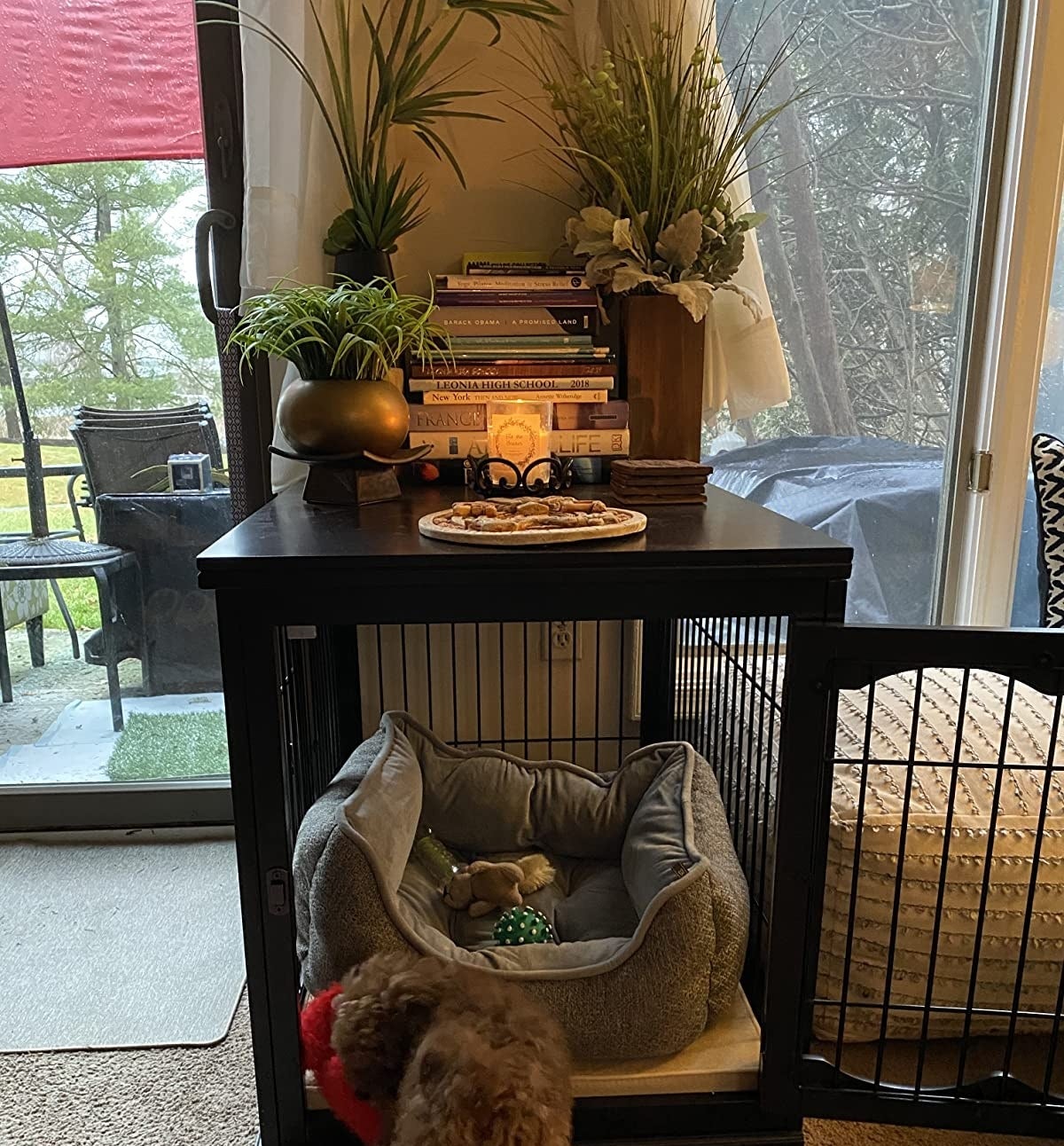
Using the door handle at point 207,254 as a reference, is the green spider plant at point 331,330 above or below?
below

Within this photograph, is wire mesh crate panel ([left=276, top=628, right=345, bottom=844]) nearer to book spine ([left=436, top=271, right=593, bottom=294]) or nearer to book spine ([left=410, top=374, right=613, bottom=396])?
book spine ([left=410, top=374, right=613, bottom=396])

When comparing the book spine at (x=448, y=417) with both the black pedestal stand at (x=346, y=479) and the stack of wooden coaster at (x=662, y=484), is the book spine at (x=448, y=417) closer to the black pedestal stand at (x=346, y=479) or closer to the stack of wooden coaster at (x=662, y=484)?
the black pedestal stand at (x=346, y=479)

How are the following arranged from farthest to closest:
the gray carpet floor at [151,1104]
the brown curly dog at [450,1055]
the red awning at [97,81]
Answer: the red awning at [97,81] → the gray carpet floor at [151,1104] → the brown curly dog at [450,1055]

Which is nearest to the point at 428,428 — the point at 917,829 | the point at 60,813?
the point at 917,829

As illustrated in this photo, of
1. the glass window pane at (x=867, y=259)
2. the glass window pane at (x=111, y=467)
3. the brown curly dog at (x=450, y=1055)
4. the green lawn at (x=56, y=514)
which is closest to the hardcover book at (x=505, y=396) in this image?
the glass window pane at (x=867, y=259)

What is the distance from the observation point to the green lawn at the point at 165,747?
1875 millimetres

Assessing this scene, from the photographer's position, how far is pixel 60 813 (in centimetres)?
183

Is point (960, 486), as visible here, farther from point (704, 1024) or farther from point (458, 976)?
point (458, 976)

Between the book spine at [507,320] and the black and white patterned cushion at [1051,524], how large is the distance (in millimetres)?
823

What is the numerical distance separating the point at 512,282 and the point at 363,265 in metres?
0.23

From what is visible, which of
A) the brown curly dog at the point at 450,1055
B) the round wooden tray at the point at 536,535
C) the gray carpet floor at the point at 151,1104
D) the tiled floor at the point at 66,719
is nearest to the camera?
the brown curly dog at the point at 450,1055

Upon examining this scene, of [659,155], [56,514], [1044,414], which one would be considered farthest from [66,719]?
[1044,414]

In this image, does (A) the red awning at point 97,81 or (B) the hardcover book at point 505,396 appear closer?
(B) the hardcover book at point 505,396

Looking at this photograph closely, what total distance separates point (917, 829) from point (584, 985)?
44 cm
